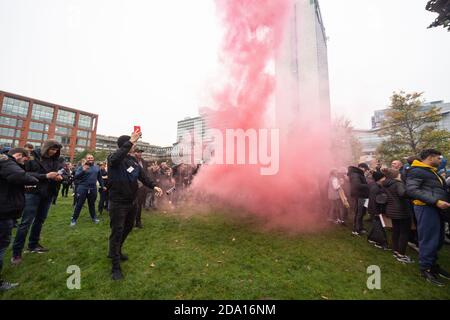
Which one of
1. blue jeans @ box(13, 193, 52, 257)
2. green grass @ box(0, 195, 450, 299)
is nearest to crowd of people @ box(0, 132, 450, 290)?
blue jeans @ box(13, 193, 52, 257)

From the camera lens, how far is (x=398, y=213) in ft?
13.8

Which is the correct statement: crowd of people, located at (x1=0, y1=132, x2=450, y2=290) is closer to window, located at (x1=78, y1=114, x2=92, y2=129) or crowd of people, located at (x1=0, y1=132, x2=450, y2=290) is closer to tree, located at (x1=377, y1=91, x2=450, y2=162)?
tree, located at (x1=377, y1=91, x2=450, y2=162)

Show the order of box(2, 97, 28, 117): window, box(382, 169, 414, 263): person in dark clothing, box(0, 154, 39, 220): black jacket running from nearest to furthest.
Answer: box(0, 154, 39, 220): black jacket
box(382, 169, 414, 263): person in dark clothing
box(2, 97, 28, 117): window

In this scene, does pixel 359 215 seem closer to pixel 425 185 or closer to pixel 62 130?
pixel 425 185

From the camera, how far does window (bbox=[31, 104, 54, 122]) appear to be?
62494 mm

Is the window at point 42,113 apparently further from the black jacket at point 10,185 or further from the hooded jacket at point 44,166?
the black jacket at point 10,185

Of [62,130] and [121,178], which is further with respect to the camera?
[62,130]

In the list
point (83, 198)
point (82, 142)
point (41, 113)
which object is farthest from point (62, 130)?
point (83, 198)

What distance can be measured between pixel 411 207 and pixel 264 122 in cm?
566

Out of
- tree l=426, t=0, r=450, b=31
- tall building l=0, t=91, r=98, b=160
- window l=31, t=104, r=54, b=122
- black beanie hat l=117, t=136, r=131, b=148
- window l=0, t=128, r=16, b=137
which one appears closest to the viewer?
black beanie hat l=117, t=136, r=131, b=148

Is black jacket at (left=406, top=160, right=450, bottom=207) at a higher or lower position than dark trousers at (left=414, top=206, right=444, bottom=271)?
higher

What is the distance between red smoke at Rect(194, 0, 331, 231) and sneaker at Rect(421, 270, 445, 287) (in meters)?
3.23

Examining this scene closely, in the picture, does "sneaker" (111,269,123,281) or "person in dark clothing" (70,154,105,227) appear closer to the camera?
"sneaker" (111,269,123,281)
